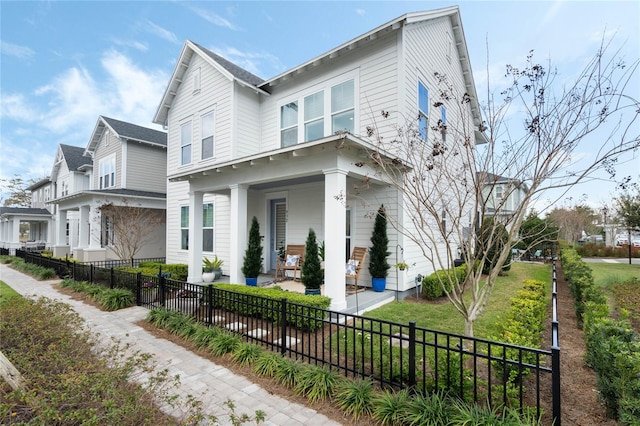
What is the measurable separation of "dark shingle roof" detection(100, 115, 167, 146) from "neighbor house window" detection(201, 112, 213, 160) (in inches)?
282

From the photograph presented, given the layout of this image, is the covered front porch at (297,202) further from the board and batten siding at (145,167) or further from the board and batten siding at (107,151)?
the board and batten siding at (107,151)

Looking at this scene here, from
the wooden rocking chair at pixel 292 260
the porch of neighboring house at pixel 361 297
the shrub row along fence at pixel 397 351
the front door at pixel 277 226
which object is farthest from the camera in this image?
the front door at pixel 277 226

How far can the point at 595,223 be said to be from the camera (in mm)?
26562

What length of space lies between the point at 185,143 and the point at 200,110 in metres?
1.65

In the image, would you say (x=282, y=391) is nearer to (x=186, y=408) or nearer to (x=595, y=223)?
(x=186, y=408)

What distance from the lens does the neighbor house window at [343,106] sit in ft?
28.3

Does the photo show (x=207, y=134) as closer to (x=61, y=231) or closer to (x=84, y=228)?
(x=84, y=228)

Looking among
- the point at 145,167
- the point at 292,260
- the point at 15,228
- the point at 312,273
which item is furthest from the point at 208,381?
the point at 15,228

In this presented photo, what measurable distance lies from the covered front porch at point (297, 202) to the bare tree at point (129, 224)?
548 centimetres

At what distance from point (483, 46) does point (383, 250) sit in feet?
15.7

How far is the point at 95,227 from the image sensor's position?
55.5 ft

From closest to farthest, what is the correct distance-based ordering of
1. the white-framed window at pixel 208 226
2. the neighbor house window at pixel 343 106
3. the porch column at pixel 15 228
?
the neighbor house window at pixel 343 106, the white-framed window at pixel 208 226, the porch column at pixel 15 228

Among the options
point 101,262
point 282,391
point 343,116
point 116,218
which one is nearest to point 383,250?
point 343,116

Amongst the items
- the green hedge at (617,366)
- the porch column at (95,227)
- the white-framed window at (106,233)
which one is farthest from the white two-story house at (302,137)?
the white-framed window at (106,233)
